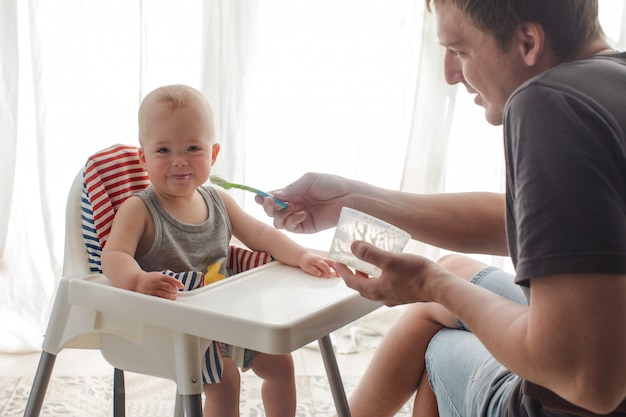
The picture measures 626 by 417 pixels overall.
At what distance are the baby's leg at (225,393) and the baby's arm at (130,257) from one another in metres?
0.27

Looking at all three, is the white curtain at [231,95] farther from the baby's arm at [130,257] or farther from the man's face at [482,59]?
the man's face at [482,59]

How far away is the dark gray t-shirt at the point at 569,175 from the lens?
2.23 feet

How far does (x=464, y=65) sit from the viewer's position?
3.18 feet

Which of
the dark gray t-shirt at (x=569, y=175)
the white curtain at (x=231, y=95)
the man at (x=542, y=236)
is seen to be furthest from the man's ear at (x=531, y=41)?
the white curtain at (x=231, y=95)

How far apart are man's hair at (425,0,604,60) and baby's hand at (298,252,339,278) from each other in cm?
49

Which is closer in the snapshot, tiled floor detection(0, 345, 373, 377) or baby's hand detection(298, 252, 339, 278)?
baby's hand detection(298, 252, 339, 278)

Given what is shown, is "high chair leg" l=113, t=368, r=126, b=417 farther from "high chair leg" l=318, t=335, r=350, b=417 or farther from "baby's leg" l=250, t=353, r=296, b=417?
"high chair leg" l=318, t=335, r=350, b=417

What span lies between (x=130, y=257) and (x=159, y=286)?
0.14 meters

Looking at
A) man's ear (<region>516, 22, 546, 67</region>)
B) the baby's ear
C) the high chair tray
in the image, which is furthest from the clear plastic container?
the baby's ear

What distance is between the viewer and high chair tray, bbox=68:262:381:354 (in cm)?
90

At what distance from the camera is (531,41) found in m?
0.88

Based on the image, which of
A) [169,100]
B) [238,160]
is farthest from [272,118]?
[169,100]

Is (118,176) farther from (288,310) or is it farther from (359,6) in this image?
(359,6)

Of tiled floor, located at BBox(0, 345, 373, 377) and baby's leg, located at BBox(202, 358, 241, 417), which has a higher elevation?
baby's leg, located at BBox(202, 358, 241, 417)
